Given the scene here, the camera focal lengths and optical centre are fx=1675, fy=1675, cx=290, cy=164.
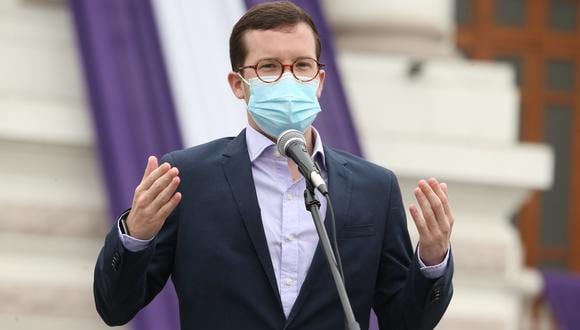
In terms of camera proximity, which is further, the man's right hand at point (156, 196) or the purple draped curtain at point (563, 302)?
the purple draped curtain at point (563, 302)

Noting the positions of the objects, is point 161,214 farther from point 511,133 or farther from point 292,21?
point 511,133

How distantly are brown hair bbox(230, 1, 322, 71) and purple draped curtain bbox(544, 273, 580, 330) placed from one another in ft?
21.8

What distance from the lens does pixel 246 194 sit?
12.5ft

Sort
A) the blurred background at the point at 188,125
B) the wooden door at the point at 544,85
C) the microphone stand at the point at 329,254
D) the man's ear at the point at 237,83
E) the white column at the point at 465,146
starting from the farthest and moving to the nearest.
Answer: the wooden door at the point at 544,85 < the white column at the point at 465,146 < the blurred background at the point at 188,125 < the man's ear at the point at 237,83 < the microphone stand at the point at 329,254

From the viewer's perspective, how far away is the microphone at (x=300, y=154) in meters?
3.47

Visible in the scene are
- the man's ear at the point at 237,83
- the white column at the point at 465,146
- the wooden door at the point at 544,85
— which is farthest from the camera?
the wooden door at the point at 544,85

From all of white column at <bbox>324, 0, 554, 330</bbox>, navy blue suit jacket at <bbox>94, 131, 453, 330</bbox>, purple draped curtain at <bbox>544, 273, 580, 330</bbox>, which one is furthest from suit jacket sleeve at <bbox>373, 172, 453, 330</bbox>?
purple draped curtain at <bbox>544, 273, 580, 330</bbox>

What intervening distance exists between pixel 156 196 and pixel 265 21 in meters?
0.52

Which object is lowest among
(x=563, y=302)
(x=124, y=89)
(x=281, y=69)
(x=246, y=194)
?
(x=563, y=302)

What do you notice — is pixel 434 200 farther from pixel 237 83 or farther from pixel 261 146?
pixel 237 83

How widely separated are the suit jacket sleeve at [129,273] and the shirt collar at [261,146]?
236 millimetres

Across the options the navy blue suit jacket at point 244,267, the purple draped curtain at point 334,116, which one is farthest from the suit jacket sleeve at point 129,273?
the purple draped curtain at point 334,116

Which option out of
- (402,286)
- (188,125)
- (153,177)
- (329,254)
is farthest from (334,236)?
(188,125)

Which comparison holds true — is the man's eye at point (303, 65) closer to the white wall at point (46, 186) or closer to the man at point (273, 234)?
the man at point (273, 234)
